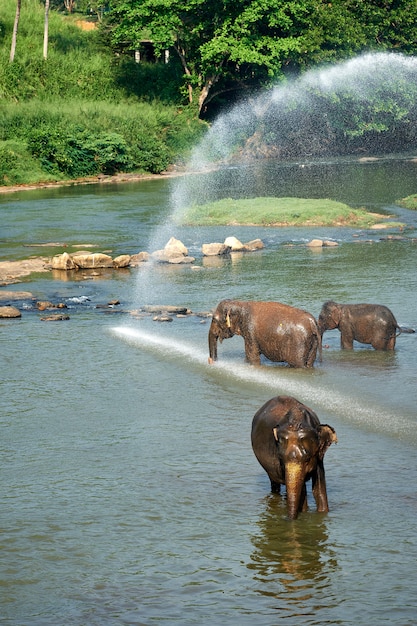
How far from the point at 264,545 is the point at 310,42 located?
185ft

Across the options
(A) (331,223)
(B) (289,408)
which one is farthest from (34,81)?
(B) (289,408)

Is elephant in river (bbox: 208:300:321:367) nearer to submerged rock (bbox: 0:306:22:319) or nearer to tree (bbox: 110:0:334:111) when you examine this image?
submerged rock (bbox: 0:306:22:319)

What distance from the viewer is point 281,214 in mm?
35594

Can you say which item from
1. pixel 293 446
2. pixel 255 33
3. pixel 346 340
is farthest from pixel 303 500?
pixel 255 33

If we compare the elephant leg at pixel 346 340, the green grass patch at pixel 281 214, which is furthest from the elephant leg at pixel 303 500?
the green grass patch at pixel 281 214

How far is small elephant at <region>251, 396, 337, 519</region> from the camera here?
1045cm

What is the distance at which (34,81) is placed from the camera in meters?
62.7

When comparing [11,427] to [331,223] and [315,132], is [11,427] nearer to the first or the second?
[331,223]

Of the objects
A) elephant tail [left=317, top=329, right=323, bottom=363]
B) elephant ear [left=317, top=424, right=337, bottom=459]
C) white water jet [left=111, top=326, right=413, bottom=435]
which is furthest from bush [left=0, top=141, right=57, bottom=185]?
elephant ear [left=317, top=424, right=337, bottom=459]

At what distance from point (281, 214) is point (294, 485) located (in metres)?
25.4

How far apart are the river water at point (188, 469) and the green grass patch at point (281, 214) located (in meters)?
8.14

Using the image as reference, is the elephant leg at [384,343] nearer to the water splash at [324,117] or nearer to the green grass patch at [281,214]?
the green grass patch at [281,214]

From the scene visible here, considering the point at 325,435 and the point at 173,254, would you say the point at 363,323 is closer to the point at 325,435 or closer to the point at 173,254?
the point at 325,435

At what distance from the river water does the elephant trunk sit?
0.29 meters
